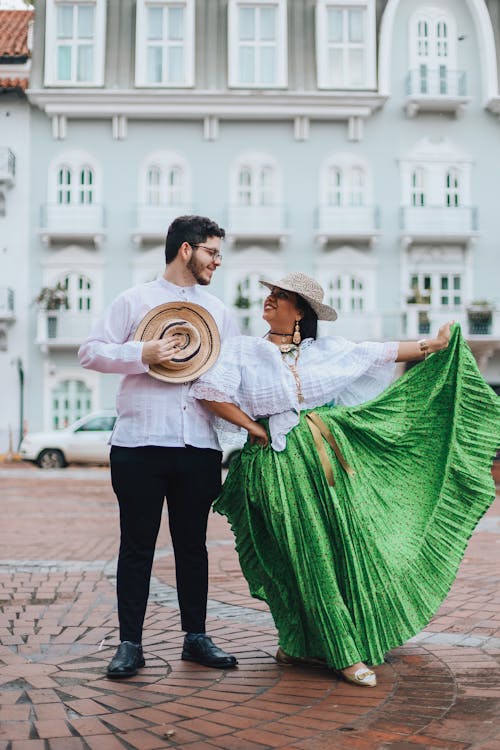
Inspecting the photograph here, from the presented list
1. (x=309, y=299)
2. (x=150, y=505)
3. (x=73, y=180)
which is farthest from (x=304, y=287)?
(x=73, y=180)

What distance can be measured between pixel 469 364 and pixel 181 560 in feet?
5.15

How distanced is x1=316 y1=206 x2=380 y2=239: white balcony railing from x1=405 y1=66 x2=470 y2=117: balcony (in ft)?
10.8

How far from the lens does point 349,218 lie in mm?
27375

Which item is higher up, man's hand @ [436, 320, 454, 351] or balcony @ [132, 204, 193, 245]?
balcony @ [132, 204, 193, 245]

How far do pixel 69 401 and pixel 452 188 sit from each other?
13.2m

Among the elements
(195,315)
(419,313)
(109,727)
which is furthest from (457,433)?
(419,313)

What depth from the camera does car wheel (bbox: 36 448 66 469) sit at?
70.4 ft

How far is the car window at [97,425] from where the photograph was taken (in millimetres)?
21578

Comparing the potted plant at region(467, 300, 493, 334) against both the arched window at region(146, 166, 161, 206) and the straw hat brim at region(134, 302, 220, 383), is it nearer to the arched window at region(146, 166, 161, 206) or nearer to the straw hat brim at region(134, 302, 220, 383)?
the arched window at region(146, 166, 161, 206)

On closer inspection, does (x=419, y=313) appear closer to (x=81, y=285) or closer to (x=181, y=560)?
(x=81, y=285)

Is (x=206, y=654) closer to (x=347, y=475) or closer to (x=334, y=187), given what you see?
(x=347, y=475)

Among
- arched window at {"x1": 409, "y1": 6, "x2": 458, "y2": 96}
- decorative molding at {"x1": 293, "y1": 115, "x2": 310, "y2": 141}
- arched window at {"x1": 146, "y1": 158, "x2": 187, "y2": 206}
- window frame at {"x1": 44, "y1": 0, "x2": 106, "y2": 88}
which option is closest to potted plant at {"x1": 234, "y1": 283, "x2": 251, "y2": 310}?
arched window at {"x1": 146, "y1": 158, "x2": 187, "y2": 206}

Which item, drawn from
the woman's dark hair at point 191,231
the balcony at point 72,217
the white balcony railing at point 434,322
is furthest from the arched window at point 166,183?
the woman's dark hair at point 191,231

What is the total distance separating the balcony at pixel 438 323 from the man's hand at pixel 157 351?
22.7 m
